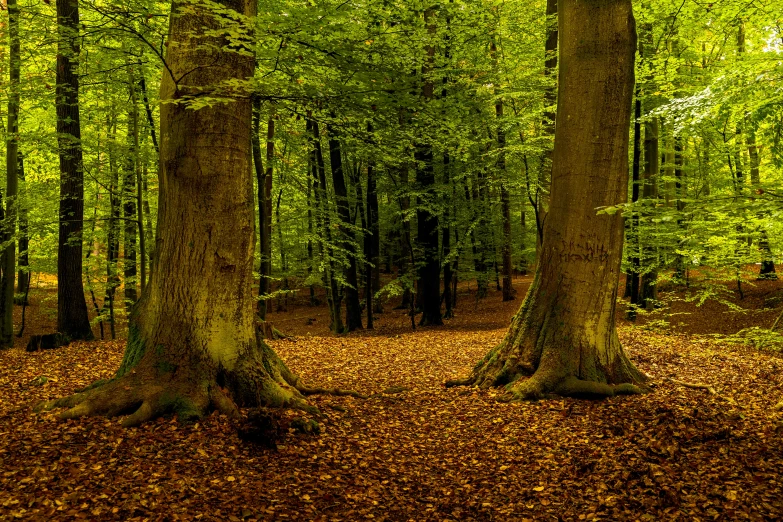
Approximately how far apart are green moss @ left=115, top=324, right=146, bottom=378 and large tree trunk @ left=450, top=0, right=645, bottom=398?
4.20 metres

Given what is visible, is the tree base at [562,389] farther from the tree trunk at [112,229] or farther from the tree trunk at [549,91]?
the tree trunk at [112,229]

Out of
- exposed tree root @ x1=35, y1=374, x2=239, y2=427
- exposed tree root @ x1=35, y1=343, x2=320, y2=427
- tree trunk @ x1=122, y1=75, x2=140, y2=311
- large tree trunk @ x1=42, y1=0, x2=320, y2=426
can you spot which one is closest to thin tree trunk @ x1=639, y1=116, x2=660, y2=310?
exposed tree root @ x1=35, y1=343, x2=320, y2=427

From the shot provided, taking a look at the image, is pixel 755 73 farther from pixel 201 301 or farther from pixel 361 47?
pixel 201 301

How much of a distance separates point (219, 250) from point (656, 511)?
4376 mm

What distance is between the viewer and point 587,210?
5875 millimetres

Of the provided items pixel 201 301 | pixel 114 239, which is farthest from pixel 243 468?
pixel 114 239

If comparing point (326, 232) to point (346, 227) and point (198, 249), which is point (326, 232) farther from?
point (198, 249)

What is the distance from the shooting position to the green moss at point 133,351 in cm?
Result: 500

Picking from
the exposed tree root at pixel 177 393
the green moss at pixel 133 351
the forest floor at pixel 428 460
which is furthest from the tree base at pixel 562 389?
the green moss at pixel 133 351

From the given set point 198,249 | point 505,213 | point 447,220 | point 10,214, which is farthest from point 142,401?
point 505,213

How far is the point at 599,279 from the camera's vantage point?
595cm

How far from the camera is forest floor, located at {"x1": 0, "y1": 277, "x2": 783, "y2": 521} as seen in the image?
11.3 ft

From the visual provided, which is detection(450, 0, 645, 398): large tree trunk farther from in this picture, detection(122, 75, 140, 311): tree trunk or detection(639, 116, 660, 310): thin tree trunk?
detection(639, 116, 660, 310): thin tree trunk

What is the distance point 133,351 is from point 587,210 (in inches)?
209
